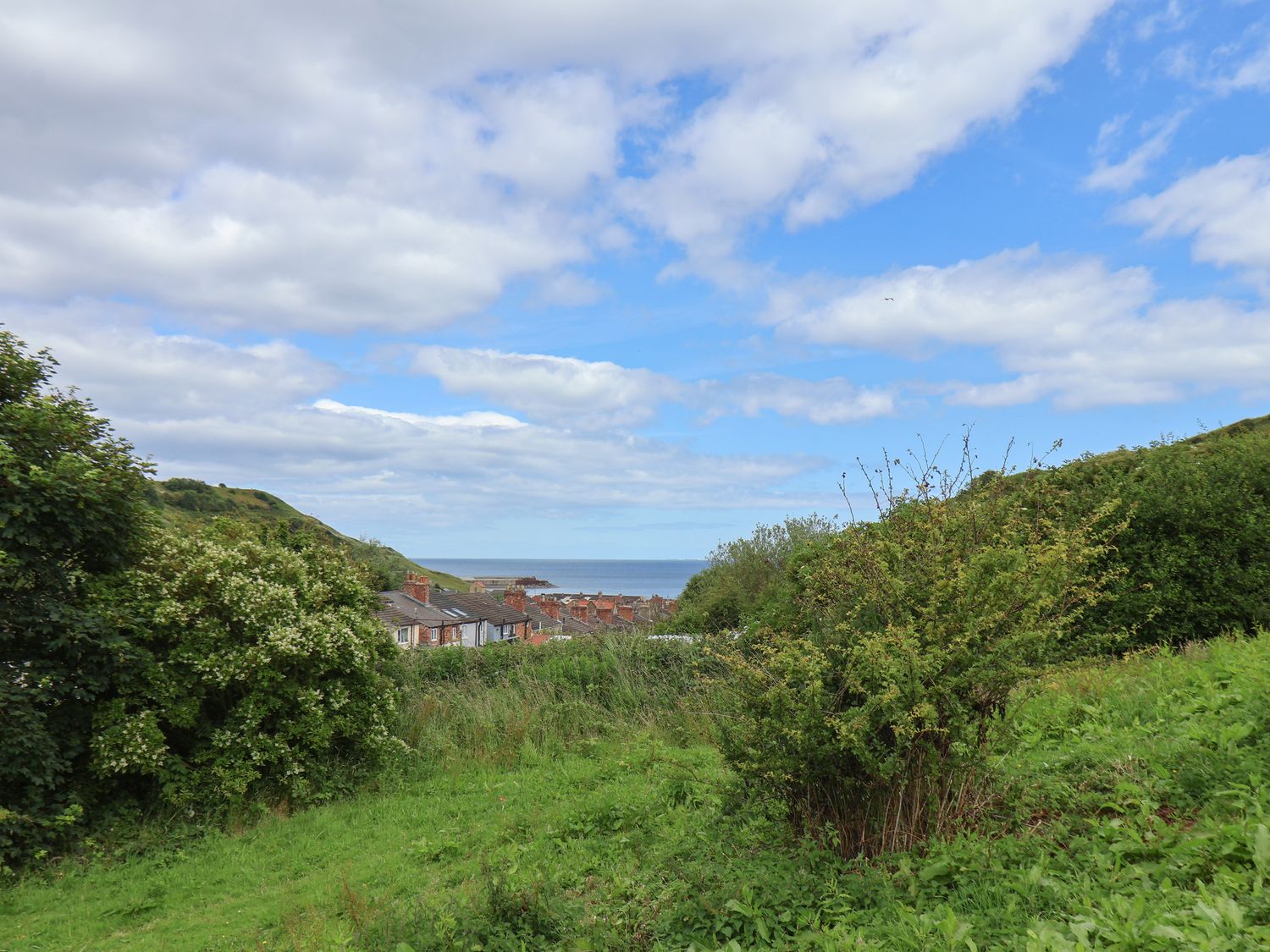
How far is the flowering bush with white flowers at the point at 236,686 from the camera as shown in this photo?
27.6 feet

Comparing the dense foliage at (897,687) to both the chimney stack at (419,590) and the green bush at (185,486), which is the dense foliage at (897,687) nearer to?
the chimney stack at (419,590)

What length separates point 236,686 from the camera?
9195 mm

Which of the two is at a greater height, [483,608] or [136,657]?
[136,657]

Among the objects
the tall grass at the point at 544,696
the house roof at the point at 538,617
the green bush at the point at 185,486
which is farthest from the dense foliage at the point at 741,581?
the green bush at the point at 185,486

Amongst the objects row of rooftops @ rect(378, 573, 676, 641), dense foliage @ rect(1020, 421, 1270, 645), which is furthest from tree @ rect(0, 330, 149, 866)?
row of rooftops @ rect(378, 573, 676, 641)

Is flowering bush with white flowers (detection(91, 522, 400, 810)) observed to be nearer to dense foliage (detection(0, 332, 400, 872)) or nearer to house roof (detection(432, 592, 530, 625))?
dense foliage (detection(0, 332, 400, 872))

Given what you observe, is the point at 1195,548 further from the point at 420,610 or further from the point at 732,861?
the point at 420,610

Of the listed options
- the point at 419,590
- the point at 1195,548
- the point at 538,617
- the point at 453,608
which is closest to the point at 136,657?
the point at 1195,548

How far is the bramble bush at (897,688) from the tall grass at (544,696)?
174 inches

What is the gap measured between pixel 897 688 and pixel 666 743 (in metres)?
6.53

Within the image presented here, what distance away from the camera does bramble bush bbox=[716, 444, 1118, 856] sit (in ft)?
13.7

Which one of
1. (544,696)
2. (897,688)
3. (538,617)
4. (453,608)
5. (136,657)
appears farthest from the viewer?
(538,617)

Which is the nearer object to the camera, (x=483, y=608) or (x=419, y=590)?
(x=419, y=590)

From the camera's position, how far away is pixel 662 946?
159 inches
